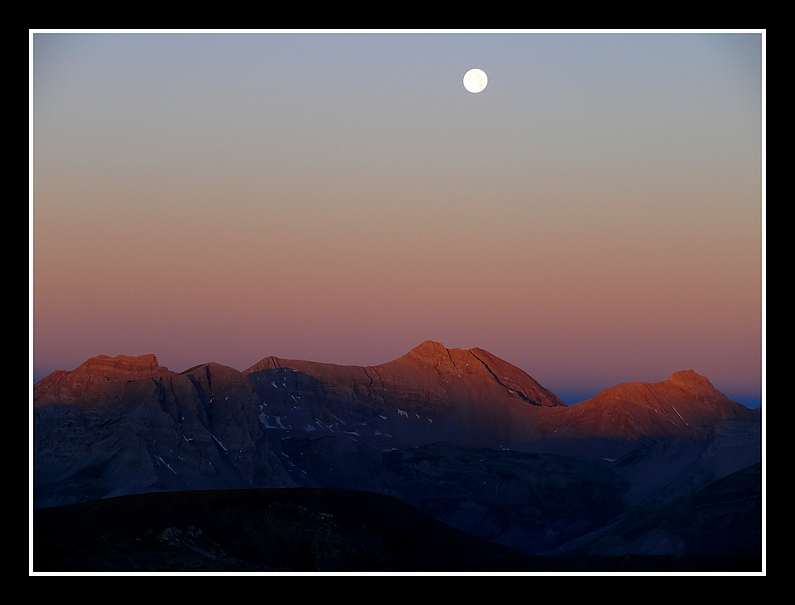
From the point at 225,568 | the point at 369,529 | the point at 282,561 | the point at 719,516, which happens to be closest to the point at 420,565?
A: the point at 369,529

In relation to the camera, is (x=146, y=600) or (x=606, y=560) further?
(x=606, y=560)

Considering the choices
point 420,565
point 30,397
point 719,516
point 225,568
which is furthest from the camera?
point 719,516

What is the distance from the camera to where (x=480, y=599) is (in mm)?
58375

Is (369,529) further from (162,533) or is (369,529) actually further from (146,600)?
(146,600)

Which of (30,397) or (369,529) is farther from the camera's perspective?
(369,529)

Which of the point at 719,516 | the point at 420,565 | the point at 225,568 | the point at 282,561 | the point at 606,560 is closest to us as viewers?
the point at 225,568

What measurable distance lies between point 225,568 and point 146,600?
148 feet

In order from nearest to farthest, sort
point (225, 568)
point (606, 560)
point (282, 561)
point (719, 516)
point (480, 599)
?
point (480, 599), point (225, 568), point (282, 561), point (606, 560), point (719, 516)

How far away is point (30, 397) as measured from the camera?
5344 cm

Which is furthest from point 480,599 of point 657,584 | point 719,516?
point 719,516

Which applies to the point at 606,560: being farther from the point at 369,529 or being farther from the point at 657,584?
the point at 657,584
